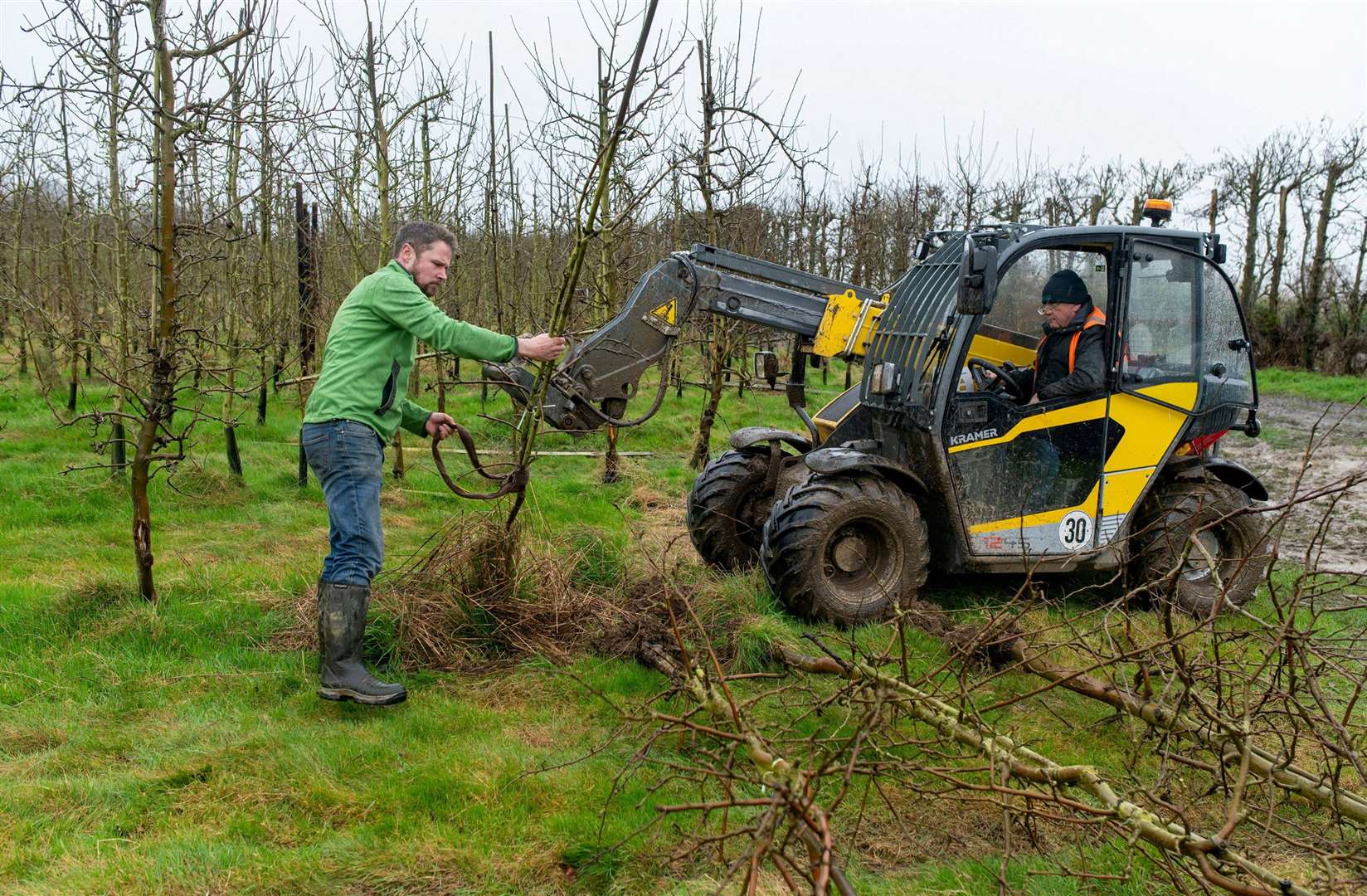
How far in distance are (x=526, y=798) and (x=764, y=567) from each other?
2.34 metres

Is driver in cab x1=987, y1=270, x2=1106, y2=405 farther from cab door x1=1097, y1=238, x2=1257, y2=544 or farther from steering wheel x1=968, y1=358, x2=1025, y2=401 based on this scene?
cab door x1=1097, y1=238, x2=1257, y2=544

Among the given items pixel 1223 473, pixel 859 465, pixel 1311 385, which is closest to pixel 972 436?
pixel 859 465

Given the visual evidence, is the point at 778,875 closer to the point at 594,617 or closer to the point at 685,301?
the point at 594,617

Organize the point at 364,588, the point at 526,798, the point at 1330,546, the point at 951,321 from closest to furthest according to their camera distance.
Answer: the point at 526,798
the point at 364,588
the point at 951,321
the point at 1330,546

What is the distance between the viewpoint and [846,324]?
6.36m

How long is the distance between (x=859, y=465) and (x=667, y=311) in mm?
1399

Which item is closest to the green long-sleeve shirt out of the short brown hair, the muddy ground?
the short brown hair

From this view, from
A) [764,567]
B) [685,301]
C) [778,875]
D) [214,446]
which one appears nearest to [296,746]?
[778,875]

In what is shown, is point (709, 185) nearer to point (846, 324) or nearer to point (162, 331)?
point (846, 324)

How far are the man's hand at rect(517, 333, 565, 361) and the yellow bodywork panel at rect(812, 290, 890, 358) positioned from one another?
7.25ft

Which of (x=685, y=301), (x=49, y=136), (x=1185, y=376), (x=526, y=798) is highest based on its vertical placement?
(x=49, y=136)

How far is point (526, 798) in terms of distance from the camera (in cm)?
375

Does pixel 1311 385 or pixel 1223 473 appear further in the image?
pixel 1311 385

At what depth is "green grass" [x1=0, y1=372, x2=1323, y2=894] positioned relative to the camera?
331 centimetres
